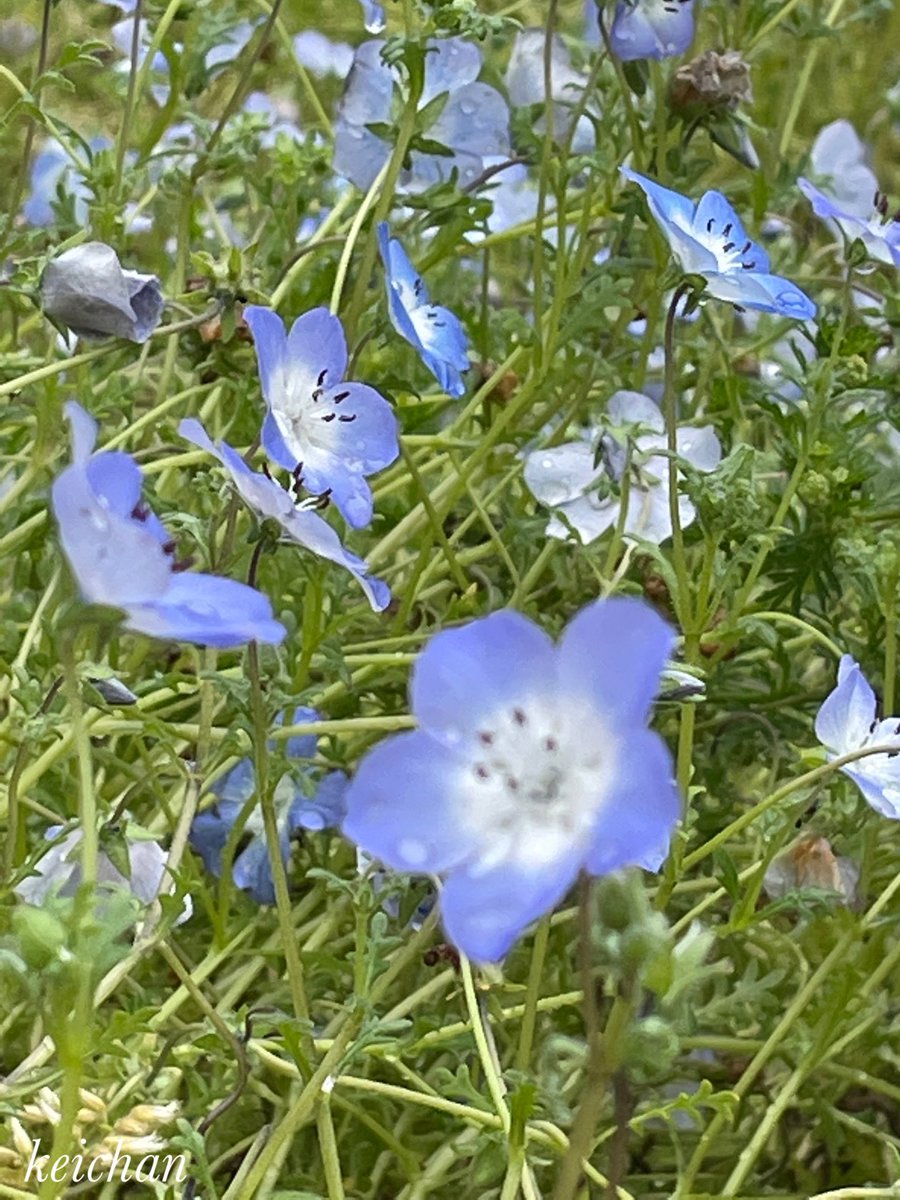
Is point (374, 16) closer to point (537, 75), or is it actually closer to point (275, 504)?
point (537, 75)

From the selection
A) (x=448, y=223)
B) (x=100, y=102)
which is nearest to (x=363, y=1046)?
(x=448, y=223)

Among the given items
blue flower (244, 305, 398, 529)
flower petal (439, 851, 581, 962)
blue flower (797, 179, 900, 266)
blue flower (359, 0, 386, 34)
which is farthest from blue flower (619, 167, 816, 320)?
flower petal (439, 851, 581, 962)

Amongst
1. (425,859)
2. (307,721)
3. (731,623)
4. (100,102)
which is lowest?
(100,102)

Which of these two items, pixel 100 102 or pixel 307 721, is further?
pixel 100 102

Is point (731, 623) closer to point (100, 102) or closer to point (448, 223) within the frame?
point (448, 223)

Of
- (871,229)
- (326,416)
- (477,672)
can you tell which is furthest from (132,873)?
(871,229)

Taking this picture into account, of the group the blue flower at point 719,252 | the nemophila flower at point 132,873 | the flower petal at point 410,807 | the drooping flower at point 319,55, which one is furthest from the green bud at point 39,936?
the drooping flower at point 319,55

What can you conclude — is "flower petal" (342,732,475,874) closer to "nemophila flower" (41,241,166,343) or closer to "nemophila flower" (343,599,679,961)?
"nemophila flower" (343,599,679,961)

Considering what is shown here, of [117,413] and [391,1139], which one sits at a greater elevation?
[117,413]
